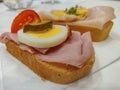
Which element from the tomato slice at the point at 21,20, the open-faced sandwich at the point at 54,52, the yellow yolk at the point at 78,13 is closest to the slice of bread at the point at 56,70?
the open-faced sandwich at the point at 54,52

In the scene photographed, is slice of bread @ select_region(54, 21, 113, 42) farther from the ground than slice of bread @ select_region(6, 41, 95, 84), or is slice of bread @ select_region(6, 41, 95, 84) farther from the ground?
slice of bread @ select_region(6, 41, 95, 84)

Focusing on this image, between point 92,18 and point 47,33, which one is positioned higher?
point 47,33

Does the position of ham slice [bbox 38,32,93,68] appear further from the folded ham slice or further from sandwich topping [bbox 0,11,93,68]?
the folded ham slice

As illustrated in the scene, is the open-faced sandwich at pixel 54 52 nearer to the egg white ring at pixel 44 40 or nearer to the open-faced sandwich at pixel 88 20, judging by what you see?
the egg white ring at pixel 44 40

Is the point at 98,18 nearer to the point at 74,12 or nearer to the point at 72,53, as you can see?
the point at 74,12

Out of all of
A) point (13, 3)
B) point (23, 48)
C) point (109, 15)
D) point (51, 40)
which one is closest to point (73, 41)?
point (51, 40)

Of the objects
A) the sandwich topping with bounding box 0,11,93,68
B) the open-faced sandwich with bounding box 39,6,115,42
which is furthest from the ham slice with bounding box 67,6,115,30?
the sandwich topping with bounding box 0,11,93,68

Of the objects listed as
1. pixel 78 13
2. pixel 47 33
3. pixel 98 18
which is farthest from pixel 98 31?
pixel 47 33

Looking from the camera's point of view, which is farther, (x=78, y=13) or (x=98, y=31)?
(x=78, y=13)
